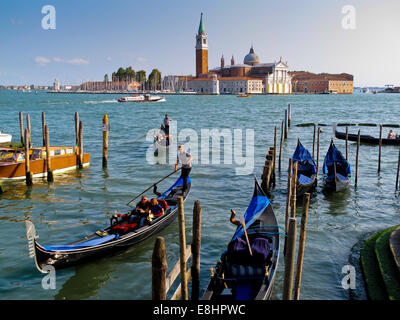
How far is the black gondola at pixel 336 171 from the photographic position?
10.2m

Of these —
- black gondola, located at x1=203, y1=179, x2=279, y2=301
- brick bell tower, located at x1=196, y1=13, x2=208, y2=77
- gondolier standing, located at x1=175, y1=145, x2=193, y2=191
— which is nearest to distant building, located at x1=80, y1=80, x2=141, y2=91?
brick bell tower, located at x1=196, y1=13, x2=208, y2=77

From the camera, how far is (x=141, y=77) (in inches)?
4948

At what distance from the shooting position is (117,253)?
20.9 ft

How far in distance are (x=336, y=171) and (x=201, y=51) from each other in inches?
4137

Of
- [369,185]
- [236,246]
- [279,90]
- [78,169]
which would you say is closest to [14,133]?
[78,169]

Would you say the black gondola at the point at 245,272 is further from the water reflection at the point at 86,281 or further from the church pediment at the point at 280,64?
the church pediment at the point at 280,64

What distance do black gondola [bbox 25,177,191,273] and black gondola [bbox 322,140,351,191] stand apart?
15.6 feet

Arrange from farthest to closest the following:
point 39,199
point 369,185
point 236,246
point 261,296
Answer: point 369,185 < point 39,199 < point 236,246 < point 261,296

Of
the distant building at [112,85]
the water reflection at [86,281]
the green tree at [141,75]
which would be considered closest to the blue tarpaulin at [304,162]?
the water reflection at [86,281]

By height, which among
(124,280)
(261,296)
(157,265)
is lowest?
(124,280)

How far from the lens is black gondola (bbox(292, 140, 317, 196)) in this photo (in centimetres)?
976
